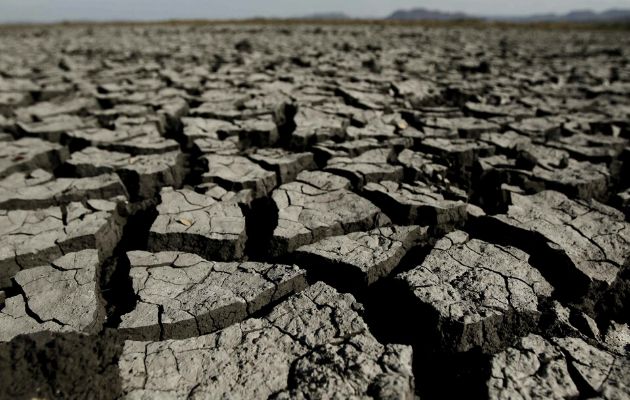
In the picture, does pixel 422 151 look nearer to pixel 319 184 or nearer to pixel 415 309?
pixel 319 184

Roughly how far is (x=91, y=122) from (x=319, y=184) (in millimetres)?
2230

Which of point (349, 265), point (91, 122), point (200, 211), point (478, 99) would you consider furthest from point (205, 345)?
point (478, 99)

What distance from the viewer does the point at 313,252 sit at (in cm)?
173

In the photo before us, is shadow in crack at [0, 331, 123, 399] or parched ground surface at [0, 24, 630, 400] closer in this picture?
shadow in crack at [0, 331, 123, 399]

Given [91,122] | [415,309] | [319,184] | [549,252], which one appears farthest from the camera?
[91,122]

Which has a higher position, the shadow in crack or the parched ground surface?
the shadow in crack

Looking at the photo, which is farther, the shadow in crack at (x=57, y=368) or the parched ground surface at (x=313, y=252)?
the parched ground surface at (x=313, y=252)

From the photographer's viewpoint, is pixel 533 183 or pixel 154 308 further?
pixel 533 183

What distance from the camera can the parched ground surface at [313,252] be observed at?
3.91 ft

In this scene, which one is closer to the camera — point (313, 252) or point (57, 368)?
point (57, 368)

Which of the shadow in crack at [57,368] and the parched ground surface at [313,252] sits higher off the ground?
the shadow in crack at [57,368]

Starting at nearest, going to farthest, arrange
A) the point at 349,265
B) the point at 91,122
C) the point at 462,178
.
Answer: the point at 349,265
the point at 462,178
the point at 91,122

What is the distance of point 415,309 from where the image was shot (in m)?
1.45

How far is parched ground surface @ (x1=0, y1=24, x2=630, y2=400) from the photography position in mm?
1192
